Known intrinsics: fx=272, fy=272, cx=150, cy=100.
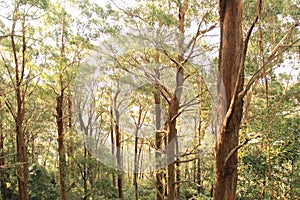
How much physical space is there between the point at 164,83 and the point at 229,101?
8.35ft

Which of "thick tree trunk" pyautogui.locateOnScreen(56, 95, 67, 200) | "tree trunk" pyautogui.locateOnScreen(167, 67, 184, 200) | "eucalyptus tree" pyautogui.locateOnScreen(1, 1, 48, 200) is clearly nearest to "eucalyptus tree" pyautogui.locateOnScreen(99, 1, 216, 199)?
"tree trunk" pyautogui.locateOnScreen(167, 67, 184, 200)

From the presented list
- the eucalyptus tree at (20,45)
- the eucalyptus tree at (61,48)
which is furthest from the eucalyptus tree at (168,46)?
the eucalyptus tree at (20,45)

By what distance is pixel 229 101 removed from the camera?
1.88 m

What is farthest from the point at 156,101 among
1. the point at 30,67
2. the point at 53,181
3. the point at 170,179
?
the point at 53,181

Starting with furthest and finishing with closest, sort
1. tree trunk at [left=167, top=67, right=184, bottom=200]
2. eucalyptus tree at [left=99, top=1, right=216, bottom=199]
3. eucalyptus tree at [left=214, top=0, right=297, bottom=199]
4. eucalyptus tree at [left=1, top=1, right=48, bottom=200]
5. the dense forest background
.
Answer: tree trunk at [left=167, top=67, right=184, bottom=200] → eucalyptus tree at [left=1, top=1, right=48, bottom=200] → eucalyptus tree at [left=99, top=1, right=216, bottom=199] → the dense forest background → eucalyptus tree at [left=214, top=0, right=297, bottom=199]

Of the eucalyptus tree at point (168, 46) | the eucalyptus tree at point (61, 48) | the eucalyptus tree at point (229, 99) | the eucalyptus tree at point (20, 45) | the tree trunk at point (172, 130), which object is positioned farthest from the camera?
the eucalyptus tree at point (61, 48)

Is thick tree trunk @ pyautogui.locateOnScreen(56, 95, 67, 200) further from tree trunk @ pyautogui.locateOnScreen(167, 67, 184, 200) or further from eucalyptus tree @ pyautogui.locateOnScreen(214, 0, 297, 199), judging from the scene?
eucalyptus tree @ pyautogui.locateOnScreen(214, 0, 297, 199)

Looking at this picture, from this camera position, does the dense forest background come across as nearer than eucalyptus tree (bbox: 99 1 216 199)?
Yes

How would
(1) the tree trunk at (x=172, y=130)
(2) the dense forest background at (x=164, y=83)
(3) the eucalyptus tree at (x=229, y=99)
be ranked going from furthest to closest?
(1) the tree trunk at (x=172, y=130), (2) the dense forest background at (x=164, y=83), (3) the eucalyptus tree at (x=229, y=99)

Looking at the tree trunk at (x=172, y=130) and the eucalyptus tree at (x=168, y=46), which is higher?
the eucalyptus tree at (x=168, y=46)

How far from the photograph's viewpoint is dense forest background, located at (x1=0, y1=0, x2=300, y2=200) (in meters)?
2.05

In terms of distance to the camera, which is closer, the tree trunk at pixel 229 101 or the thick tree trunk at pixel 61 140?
the tree trunk at pixel 229 101

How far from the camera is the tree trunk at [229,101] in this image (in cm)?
178

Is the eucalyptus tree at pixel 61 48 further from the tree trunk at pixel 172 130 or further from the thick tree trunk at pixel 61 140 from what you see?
the tree trunk at pixel 172 130
